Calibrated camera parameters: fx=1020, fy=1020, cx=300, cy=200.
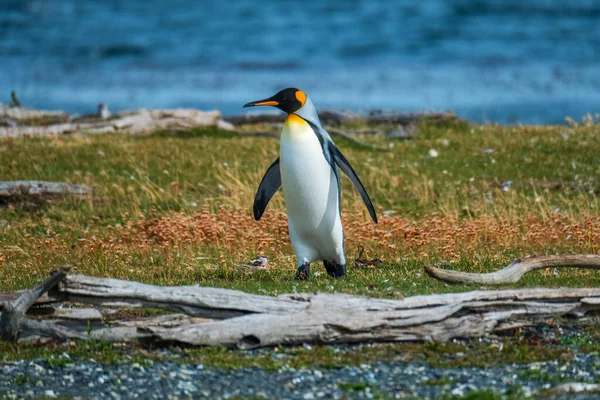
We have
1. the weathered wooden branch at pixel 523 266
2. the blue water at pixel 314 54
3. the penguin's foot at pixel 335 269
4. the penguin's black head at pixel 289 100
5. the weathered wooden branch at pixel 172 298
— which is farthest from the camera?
the blue water at pixel 314 54

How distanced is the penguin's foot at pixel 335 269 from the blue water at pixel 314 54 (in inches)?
847

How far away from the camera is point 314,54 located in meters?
57.6

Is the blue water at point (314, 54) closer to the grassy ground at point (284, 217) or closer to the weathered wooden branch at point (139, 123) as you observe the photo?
the weathered wooden branch at point (139, 123)

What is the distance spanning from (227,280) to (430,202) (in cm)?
610

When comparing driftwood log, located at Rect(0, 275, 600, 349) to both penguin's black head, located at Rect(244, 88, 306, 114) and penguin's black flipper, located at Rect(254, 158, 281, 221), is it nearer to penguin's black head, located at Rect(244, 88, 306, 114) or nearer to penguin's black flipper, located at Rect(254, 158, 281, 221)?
penguin's black head, located at Rect(244, 88, 306, 114)

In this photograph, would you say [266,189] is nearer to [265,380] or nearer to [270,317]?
[270,317]

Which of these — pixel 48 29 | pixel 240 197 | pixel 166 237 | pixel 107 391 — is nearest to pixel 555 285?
pixel 107 391

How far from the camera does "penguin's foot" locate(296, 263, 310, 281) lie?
412 inches

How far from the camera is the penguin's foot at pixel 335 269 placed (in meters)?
10.8

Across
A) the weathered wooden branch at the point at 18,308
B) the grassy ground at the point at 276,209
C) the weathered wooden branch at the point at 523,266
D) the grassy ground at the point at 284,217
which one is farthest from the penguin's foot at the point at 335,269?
the weathered wooden branch at the point at 18,308

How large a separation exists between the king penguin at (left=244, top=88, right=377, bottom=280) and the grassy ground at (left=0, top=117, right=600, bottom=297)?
351 millimetres

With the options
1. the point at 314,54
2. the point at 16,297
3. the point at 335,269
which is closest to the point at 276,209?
the point at 335,269

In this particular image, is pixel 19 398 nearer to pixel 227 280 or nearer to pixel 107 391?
pixel 107 391

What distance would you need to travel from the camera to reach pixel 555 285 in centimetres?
955
